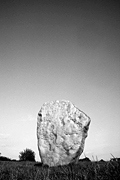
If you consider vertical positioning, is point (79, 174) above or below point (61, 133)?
below

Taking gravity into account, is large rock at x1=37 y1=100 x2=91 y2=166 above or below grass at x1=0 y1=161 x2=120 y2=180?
above

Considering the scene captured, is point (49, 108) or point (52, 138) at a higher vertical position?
point (49, 108)

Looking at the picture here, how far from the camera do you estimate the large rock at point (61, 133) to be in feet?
27.8

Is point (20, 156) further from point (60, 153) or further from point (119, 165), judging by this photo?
point (119, 165)

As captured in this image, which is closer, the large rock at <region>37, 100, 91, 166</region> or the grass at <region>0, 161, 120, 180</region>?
the grass at <region>0, 161, 120, 180</region>

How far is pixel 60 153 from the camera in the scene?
8.55 metres

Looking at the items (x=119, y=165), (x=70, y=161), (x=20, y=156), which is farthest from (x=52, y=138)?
(x=20, y=156)

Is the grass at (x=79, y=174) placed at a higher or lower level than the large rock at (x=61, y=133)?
lower

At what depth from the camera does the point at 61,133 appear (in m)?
9.00

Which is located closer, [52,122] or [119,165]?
[119,165]

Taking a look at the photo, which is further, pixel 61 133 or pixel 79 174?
pixel 61 133

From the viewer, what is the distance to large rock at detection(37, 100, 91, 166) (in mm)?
8461

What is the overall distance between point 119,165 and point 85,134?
22.9 ft

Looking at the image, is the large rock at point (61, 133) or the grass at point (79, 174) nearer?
the grass at point (79, 174)
